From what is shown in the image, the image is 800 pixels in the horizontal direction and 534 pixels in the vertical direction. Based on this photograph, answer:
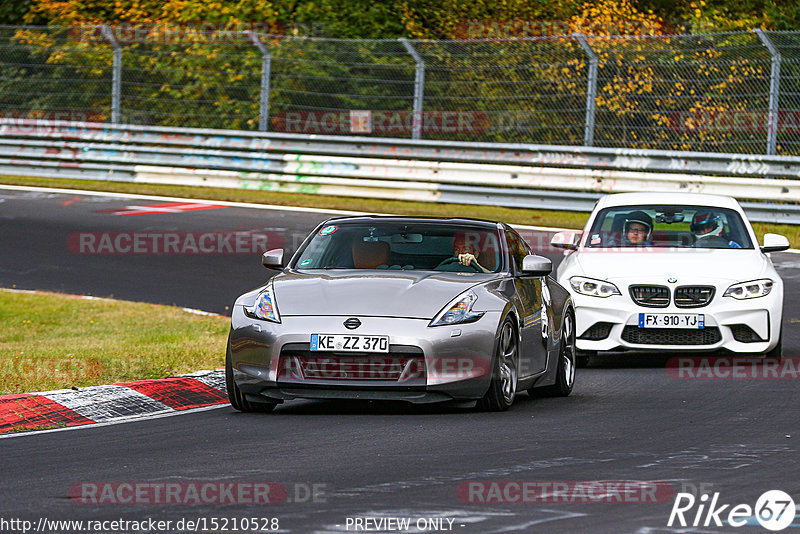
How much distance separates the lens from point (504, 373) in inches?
370

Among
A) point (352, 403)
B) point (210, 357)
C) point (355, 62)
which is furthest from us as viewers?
point (355, 62)

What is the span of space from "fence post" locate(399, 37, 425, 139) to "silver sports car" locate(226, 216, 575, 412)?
14668 mm

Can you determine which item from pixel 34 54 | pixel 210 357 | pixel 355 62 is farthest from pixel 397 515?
pixel 34 54

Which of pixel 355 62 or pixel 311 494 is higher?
pixel 355 62

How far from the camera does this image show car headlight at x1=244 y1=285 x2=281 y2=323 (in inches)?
362

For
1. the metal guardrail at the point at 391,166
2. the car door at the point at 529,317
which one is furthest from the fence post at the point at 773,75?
the car door at the point at 529,317

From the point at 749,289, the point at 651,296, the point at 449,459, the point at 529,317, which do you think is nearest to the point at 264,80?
the point at 651,296

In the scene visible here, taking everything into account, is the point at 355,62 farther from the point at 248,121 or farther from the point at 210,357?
the point at 210,357

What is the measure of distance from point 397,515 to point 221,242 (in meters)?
14.7

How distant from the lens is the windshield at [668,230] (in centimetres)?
1314

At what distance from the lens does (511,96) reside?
2423 centimetres

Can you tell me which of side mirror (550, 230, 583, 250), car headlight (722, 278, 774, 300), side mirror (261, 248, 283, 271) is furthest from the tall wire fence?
side mirror (261, 248, 283, 271)

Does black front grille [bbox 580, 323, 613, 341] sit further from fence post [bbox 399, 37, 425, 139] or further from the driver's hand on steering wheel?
fence post [bbox 399, 37, 425, 139]

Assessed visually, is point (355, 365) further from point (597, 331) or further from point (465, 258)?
point (597, 331)
